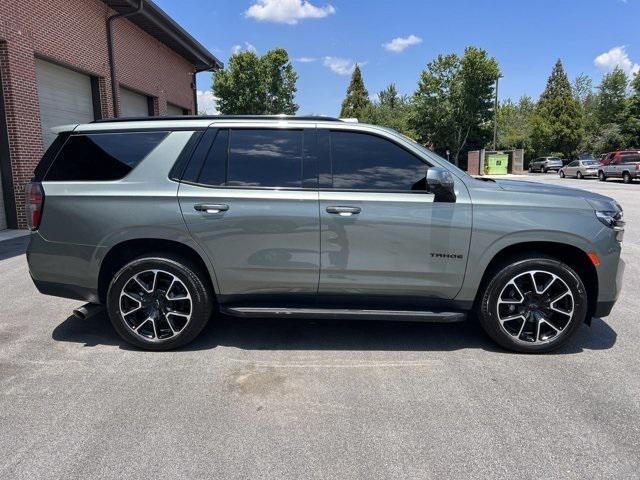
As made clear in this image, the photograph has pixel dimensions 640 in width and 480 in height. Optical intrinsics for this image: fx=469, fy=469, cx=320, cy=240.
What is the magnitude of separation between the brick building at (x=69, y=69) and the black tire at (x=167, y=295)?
334 inches

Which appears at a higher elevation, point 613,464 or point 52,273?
point 52,273

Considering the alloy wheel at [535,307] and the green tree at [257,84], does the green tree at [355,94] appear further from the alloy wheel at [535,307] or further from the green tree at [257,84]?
the alloy wheel at [535,307]

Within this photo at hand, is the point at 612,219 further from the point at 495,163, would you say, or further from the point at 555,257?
the point at 495,163

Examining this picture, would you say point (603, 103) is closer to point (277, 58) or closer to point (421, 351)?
point (277, 58)

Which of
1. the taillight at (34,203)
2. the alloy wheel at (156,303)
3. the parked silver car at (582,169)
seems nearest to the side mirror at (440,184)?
the alloy wheel at (156,303)

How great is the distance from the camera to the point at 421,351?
3986 millimetres

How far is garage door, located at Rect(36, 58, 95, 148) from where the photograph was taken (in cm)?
1145

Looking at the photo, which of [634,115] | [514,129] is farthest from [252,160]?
[514,129]

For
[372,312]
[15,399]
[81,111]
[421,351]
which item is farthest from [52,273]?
[81,111]

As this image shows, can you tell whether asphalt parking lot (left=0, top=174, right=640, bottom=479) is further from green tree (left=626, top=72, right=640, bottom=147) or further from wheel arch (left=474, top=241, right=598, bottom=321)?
green tree (left=626, top=72, right=640, bottom=147)

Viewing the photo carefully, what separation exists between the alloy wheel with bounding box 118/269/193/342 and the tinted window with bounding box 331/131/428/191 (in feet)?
5.25

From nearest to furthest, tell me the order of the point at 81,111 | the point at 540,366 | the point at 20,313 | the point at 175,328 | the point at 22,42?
the point at 540,366 < the point at 175,328 < the point at 20,313 < the point at 22,42 < the point at 81,111

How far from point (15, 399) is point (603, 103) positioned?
203ft

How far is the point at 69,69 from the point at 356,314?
12.4 m
